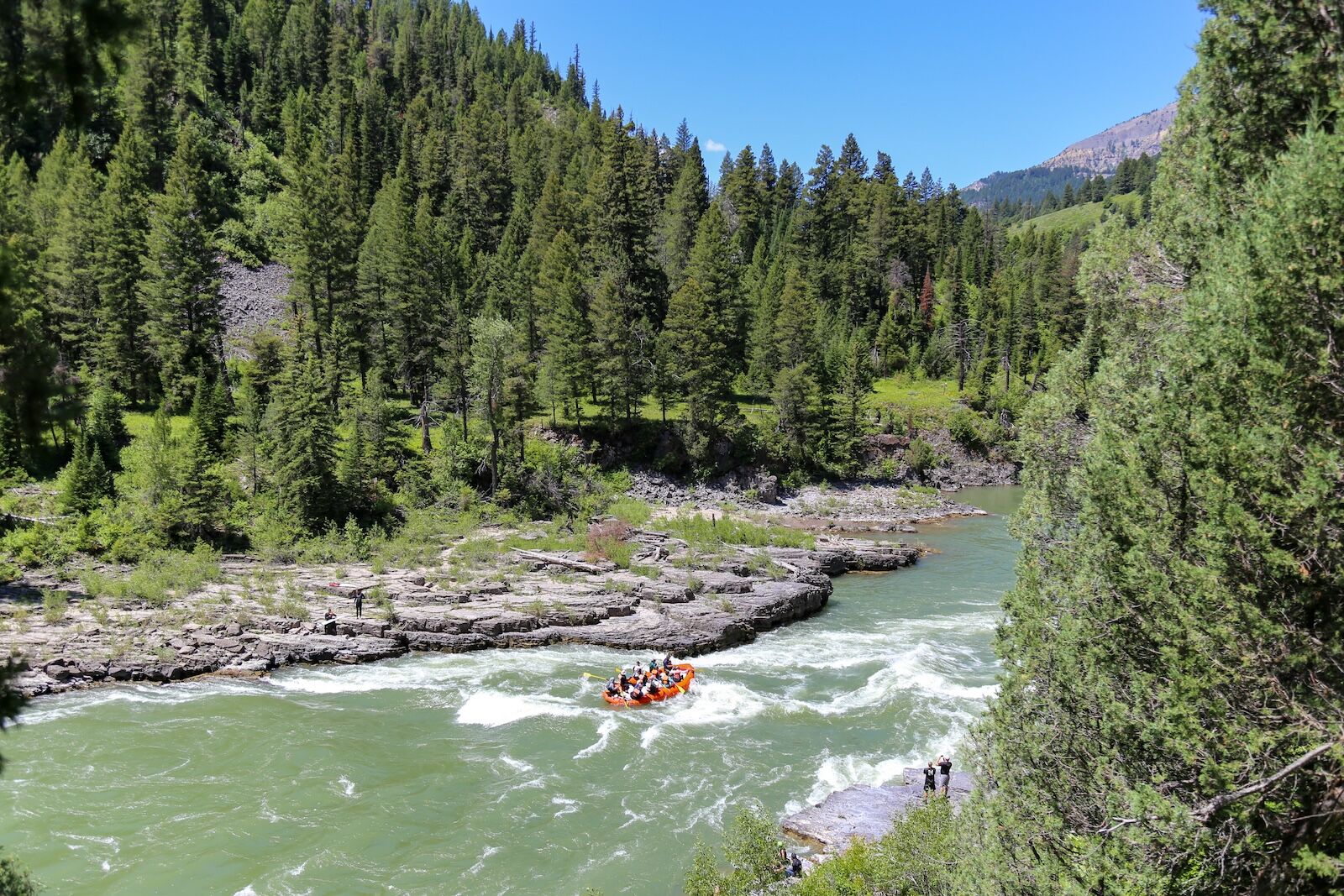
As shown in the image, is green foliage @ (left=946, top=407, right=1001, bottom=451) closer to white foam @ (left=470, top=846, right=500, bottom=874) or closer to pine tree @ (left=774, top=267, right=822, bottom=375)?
pine tree @ (left=774, top=267, right=822, bottom=375)

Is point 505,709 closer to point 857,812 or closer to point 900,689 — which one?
point 857,812

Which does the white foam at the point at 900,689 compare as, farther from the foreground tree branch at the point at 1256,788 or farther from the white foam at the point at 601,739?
the foreground tree branch at the point at 1256,788

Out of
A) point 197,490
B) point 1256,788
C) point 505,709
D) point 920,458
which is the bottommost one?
point 505,709

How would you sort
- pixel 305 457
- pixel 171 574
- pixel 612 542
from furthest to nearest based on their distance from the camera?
1. pixel 612 542
2. pixel 305 457
3. pixel 171 574

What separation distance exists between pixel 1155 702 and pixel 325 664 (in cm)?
2493

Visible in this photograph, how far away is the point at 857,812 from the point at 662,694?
798 cm

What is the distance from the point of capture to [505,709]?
71.7 ft

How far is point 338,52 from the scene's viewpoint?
10125cm

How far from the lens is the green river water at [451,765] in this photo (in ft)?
48.2

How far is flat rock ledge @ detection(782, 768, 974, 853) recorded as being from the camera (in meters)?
15.1

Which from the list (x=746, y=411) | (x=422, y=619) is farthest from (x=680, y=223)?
(x=422, y=619)

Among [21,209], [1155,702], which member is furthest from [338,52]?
[1155,702]

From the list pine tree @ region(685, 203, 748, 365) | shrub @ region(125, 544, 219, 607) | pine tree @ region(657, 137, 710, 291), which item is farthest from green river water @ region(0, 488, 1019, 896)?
pine tree @ region(657, 137, 710, 291)

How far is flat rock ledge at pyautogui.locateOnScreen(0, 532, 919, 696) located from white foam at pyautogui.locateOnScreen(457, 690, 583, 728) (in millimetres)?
4615
